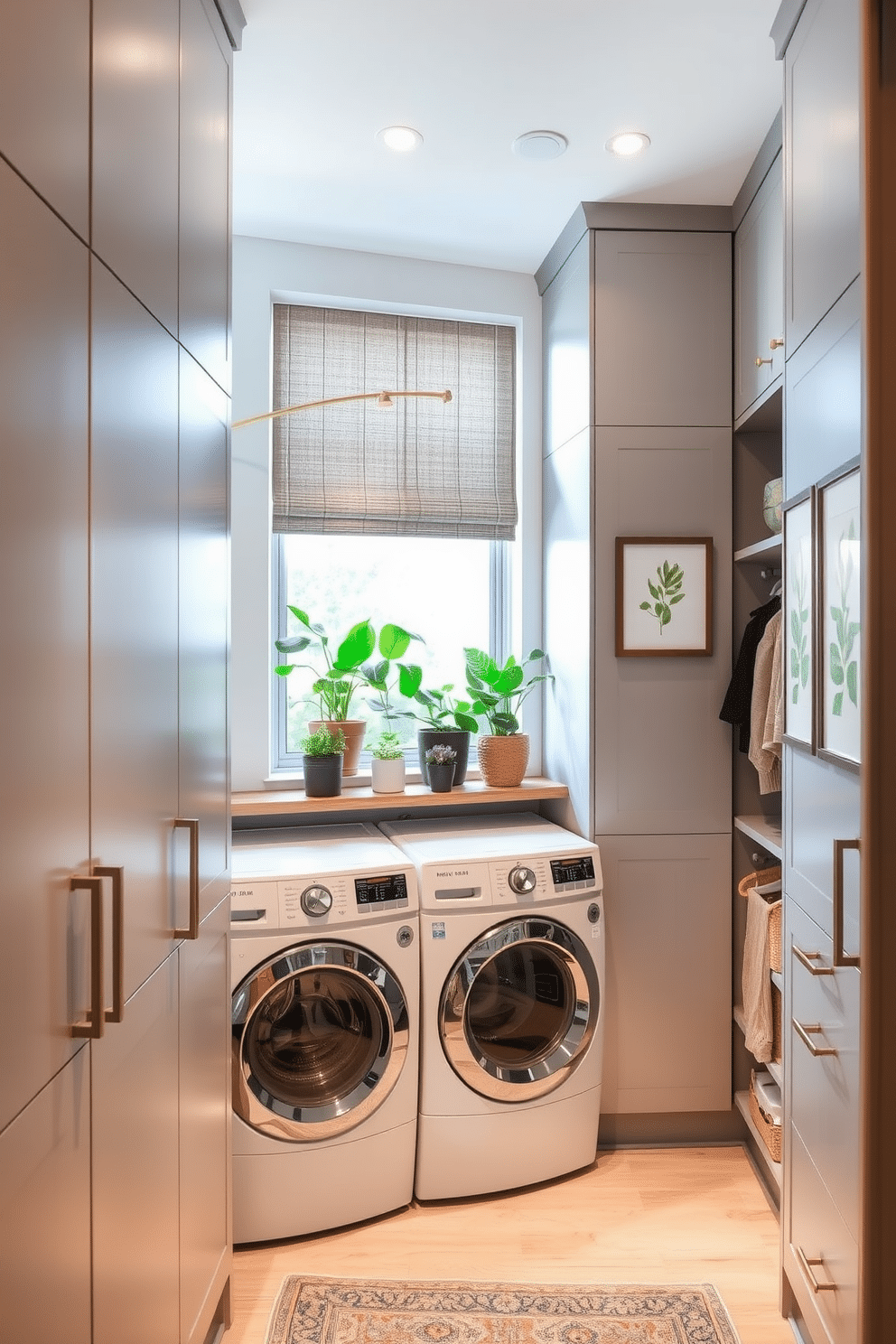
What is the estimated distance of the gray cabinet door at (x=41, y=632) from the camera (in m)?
0.90

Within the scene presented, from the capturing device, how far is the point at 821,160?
1.62m

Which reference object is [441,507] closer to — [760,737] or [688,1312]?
[760,737]

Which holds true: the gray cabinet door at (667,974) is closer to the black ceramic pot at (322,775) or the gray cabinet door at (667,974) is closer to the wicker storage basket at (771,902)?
the wicker storage basket at (771,902)

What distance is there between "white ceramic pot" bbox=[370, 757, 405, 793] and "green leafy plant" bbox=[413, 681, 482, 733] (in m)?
0.17

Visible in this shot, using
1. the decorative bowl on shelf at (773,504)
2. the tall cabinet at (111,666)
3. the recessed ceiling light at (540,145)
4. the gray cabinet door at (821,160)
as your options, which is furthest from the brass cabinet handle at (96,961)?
the recessed ceiling light at (540,145)


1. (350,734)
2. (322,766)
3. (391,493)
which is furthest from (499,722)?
(391,493)

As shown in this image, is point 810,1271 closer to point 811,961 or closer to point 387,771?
point 811,961

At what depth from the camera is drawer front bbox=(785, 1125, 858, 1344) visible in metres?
1.48

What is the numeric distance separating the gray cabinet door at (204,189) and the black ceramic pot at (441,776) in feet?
4.49

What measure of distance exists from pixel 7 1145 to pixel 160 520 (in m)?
0.88

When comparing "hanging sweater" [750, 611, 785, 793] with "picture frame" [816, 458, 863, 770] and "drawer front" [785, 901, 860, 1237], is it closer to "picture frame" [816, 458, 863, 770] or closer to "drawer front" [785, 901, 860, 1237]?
"drawer front" [785, 901, 860, 1237]

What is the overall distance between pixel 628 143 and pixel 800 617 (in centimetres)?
140

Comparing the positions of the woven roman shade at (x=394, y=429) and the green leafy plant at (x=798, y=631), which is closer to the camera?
the green leafy plant at (x=798, y=631)

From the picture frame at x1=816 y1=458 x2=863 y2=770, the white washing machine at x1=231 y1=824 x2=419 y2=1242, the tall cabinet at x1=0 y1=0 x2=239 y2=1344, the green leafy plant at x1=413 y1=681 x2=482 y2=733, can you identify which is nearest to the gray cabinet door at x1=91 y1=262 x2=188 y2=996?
the tall cabinet at x1=0 y1=0 x2=239 y2=1344
